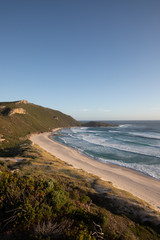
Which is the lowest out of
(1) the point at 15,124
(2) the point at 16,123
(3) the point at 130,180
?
(3) the point at 130,180

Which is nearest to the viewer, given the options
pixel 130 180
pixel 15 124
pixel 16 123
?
pixel 130 180

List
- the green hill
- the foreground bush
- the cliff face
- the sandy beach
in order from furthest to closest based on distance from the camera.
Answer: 1. the cliff face
2. the green hill
3. the sandy beach
4. the foreground bush

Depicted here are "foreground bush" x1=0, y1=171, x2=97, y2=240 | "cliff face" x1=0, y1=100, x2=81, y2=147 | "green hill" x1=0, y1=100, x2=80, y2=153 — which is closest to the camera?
"foreground bush" x1=0, y1=171, x2=97, y2=240

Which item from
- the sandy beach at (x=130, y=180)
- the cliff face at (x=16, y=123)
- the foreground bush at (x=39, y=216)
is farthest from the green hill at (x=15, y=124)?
the foreground bush at (x=39, y=216)

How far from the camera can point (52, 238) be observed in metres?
3.93

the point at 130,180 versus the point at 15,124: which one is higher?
the point at 15,124

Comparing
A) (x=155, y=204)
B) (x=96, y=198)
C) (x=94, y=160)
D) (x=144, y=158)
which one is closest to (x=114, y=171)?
(x=94, y=160)

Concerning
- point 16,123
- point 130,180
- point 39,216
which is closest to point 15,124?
point 16,123

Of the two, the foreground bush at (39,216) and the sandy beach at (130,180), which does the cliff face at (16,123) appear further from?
the foreground bush at (39,216)

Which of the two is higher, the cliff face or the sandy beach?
the cliff face

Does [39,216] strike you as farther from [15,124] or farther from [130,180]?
[15,124]

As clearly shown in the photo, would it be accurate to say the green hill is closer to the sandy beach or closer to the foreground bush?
the sandy beach

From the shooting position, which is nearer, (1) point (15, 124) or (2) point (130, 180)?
(2) point (130, 180)

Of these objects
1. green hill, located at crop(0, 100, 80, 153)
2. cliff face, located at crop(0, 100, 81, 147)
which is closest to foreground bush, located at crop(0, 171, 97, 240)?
green hill, located at crop(0, 100, 80, 153)
